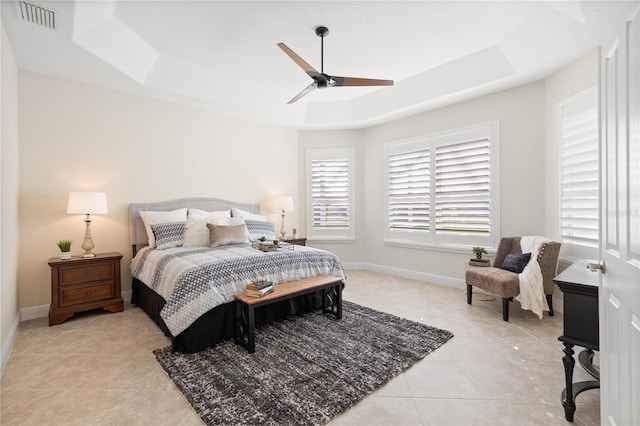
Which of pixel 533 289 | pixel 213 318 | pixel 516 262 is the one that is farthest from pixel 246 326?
pixel 516 262

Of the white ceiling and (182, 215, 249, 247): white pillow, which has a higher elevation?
the white ceiling

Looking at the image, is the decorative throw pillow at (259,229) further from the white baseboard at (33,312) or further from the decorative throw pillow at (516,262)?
the decorative throw pillow at (516,262)

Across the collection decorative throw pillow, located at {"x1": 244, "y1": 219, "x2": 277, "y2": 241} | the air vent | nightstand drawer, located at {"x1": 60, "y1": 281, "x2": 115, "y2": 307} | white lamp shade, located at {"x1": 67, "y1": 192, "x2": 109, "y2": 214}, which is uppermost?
the air vent

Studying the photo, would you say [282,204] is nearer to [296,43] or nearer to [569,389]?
[296,43]

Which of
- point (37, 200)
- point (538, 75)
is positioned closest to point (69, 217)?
point (37, 200)

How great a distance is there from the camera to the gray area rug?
1872 mm

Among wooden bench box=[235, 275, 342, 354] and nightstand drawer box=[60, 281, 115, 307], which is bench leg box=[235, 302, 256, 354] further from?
nightstand drawer box=[60, 281, 115, 307]

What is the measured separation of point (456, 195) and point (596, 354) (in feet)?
8.59

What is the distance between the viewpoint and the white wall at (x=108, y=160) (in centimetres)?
349

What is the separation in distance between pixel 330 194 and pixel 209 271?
3.59 metres

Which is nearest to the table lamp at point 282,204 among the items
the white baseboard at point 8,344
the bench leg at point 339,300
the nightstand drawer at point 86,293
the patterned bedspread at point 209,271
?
the patterned bedspread at point 209,271

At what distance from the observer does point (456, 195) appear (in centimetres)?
462

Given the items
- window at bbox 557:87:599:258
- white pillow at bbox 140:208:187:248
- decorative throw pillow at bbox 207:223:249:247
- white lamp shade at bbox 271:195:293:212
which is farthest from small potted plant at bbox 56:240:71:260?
window at bbox 557:87:599:258

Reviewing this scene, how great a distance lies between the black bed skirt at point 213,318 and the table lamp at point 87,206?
784 mm
